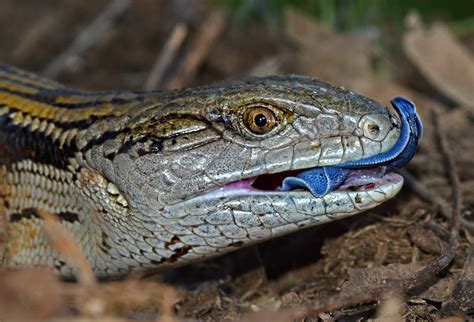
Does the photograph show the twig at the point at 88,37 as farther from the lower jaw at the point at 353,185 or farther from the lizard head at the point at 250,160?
the lower jaw at the point at 353,185

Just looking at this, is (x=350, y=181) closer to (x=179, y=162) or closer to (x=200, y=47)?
(x=179, y=162)

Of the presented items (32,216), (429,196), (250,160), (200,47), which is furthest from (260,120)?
(200,47)

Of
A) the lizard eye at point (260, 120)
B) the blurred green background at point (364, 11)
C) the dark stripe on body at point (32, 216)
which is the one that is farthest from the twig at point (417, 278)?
the blurred green background at point (364, 11)

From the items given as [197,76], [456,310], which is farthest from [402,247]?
[197,76]

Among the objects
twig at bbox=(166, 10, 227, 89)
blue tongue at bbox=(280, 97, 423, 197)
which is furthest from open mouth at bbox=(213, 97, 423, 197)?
twig at bbox=(166, 10, 227, 89)

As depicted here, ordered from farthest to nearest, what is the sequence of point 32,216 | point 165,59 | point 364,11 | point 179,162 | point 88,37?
point 88,37
point 364,11
point 165,59
point 32,216
point 179,162

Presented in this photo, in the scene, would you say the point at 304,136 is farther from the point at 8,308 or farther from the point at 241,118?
the point at 8,308
